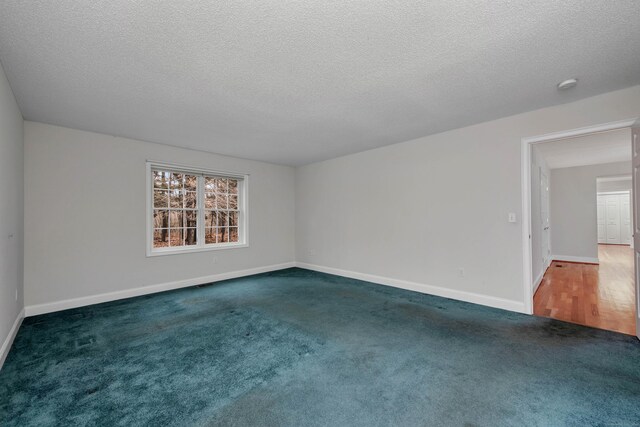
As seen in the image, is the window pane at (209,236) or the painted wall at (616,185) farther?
the painted wall at (616,185)

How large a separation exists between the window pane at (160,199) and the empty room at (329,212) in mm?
35

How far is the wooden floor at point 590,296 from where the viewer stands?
3143mm

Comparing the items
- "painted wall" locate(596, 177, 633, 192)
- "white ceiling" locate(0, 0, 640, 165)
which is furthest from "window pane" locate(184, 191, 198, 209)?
"painted wall" locate(596, 177, 633, 192)

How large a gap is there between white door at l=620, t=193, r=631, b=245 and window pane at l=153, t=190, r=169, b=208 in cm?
1460

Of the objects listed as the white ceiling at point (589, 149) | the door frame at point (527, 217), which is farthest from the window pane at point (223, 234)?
the white ceiling at point (589, 149)

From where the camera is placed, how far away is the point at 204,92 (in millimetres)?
2730

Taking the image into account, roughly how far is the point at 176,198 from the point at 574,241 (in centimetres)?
890

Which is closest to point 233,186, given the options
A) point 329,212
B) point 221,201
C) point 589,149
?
point 221,201

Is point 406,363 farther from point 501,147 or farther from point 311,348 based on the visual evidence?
point 501,147

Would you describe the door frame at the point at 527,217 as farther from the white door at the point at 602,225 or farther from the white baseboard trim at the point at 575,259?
the white door at the point at 602,225

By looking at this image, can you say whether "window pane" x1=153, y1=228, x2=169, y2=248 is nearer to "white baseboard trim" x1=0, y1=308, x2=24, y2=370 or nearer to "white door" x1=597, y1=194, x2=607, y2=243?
"white baseboard trim" x1=0, y1=308, x2=24, y2=370

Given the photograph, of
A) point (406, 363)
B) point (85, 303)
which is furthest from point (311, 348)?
point (85, 303)

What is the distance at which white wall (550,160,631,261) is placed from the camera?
6512mm

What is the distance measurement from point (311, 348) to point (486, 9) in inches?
110
